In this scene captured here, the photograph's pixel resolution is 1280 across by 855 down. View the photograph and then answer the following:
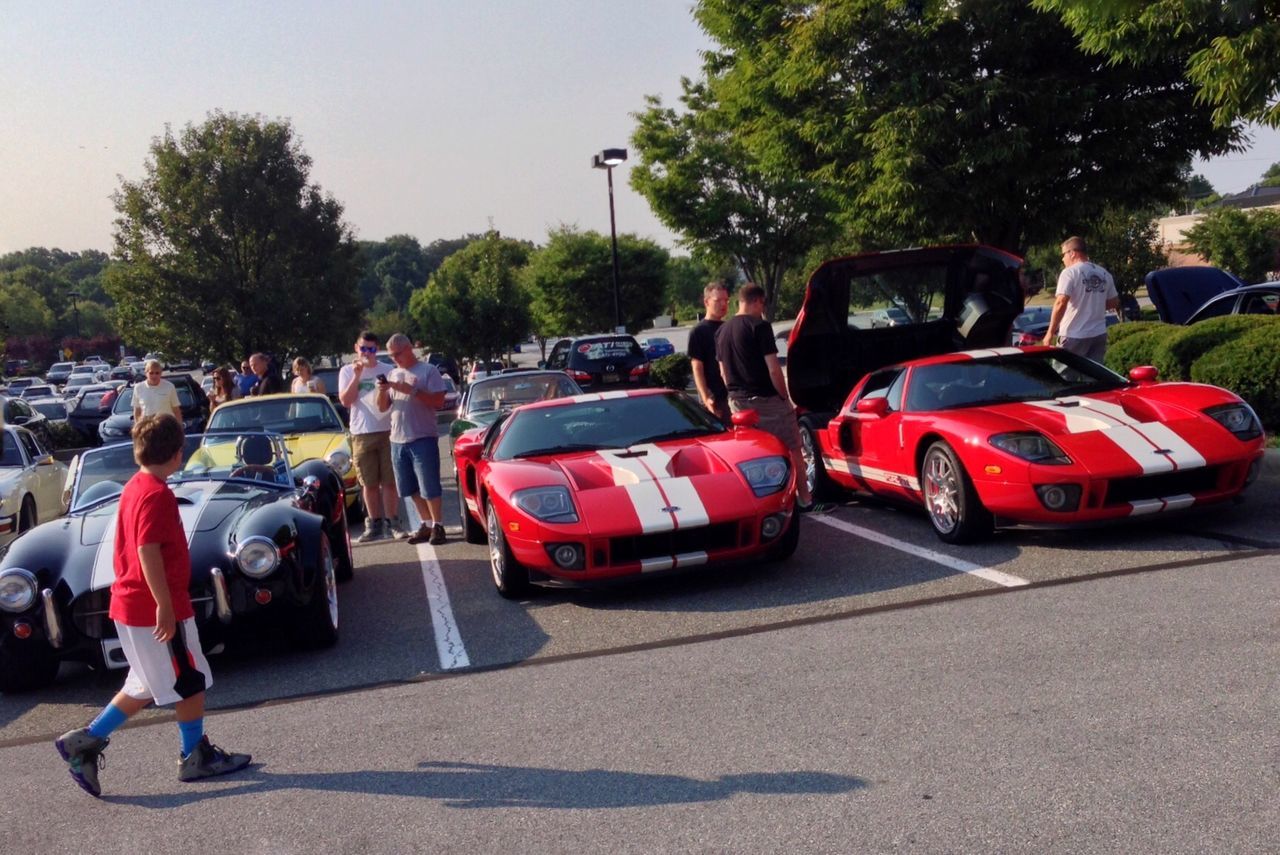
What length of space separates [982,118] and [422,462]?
8217 mm

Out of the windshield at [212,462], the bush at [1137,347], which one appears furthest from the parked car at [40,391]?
the bush at [1137,347]

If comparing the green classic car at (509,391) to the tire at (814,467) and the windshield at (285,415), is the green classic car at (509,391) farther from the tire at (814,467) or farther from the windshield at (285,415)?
the tire at (814,467)

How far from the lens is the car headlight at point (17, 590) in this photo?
221 inches

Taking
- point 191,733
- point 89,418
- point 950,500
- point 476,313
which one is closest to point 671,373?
point 89,418

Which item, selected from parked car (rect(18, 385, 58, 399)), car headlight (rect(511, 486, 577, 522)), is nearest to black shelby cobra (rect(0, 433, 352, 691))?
car headlight (rect(511, 486, 577, 522))

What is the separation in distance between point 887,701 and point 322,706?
250 centimetres

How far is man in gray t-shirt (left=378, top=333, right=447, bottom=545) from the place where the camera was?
927 centimetres

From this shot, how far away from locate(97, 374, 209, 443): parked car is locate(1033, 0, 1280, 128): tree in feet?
45.5

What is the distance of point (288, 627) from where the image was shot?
607 cm

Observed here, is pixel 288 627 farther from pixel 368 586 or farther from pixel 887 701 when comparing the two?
pixel 887 701

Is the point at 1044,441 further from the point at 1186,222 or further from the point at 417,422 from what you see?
the point at 1186,222

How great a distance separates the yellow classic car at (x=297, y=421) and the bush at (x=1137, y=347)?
816 cm

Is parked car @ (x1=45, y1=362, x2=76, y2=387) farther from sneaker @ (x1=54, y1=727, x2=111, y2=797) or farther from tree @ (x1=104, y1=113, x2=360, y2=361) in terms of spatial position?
sneaker @ (x1=54, y1=727, x2=111, y2=797)

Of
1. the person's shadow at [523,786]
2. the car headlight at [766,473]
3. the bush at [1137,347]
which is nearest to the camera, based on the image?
the person's shadow at [523,786]
